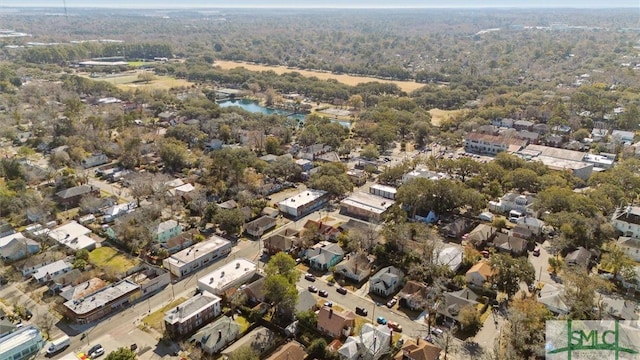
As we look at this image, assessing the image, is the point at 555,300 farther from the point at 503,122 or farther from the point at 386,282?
the point at 503,122

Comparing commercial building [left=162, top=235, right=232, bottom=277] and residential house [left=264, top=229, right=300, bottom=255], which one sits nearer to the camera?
commercial building [left=162, top=235, right=232, bottom=277]

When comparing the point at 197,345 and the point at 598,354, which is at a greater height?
the point at 598,354

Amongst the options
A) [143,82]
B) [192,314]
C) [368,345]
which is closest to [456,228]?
[368,345]

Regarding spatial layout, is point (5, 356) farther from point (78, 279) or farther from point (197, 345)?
point (197, 345)

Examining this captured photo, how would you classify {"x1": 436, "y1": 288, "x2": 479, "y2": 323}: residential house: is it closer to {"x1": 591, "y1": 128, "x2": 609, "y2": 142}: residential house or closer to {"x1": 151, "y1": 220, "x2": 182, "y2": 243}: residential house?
{"x1": 151, "y1": 220, "x2": 182, "y2": 243}: residential house

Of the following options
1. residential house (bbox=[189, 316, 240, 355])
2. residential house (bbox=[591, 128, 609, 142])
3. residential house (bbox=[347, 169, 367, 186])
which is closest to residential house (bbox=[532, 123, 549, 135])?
residential house (bbox=[591, 128, 609, 142])

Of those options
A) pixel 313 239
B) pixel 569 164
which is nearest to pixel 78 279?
pixel 313 239

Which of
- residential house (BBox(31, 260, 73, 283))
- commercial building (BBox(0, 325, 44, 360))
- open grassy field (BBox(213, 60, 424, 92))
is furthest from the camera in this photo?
open grassy field (BBox(213, 60, 424, 92))
